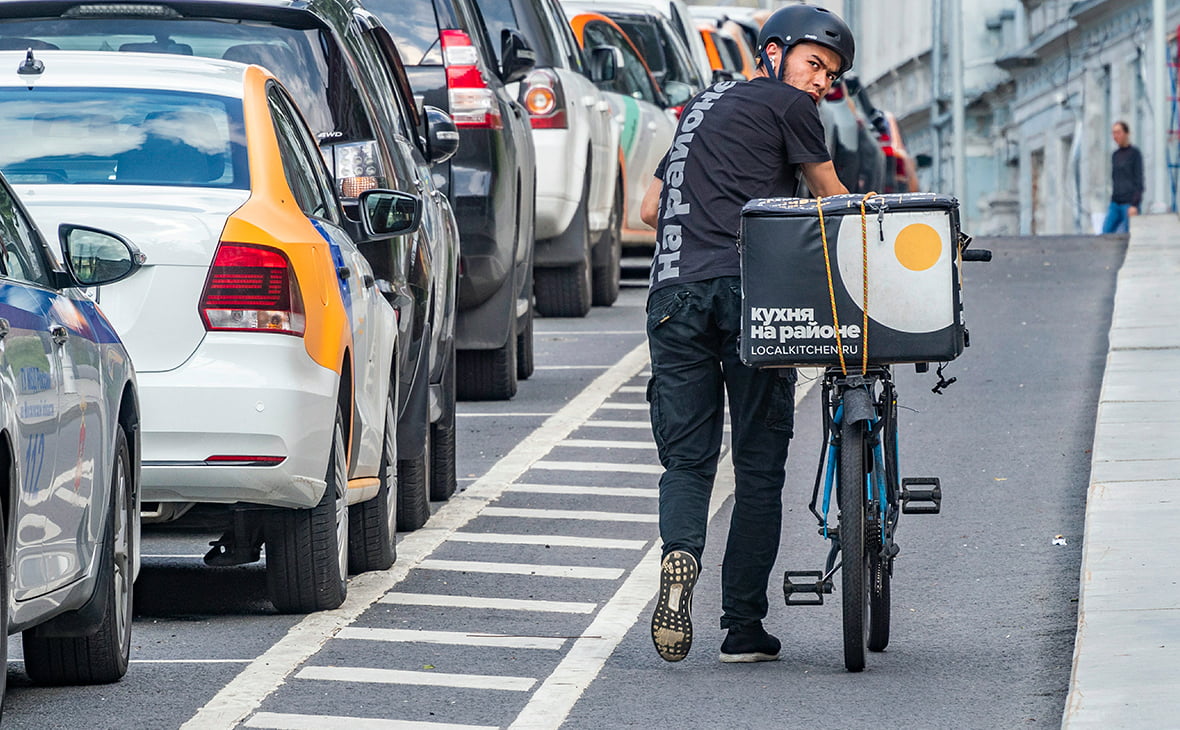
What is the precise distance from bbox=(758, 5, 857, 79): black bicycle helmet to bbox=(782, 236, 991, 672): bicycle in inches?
25.1

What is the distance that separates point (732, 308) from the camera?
23.5 feet

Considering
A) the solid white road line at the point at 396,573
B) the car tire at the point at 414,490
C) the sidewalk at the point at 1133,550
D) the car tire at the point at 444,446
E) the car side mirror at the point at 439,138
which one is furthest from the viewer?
the car side mirror at the point at 439,138

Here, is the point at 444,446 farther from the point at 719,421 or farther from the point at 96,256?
the point at 96,256

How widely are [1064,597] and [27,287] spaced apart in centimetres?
357

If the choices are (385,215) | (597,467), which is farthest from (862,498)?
(597,467)

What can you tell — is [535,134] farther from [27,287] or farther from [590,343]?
[27,287]

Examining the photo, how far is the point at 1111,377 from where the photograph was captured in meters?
13.9

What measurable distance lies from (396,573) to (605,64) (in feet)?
30.1

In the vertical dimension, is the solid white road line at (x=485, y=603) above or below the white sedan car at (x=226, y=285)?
below

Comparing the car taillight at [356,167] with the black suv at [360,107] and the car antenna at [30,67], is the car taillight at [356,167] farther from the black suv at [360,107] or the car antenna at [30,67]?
the car antenna at [30,67]

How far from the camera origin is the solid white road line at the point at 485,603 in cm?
823

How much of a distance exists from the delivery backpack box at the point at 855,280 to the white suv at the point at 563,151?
342 inches

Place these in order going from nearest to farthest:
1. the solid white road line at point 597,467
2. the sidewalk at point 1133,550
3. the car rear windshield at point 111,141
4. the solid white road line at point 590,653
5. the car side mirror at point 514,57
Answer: the sidewalk at point 1133,550
the solid white road line at point 590,653
the car rear windshield at point 111,141
the solid white road line at point 597,467
the car side mirror at point 514,57

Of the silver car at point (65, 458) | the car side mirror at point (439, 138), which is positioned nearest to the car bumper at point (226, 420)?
the silver car at point (65, 458)
